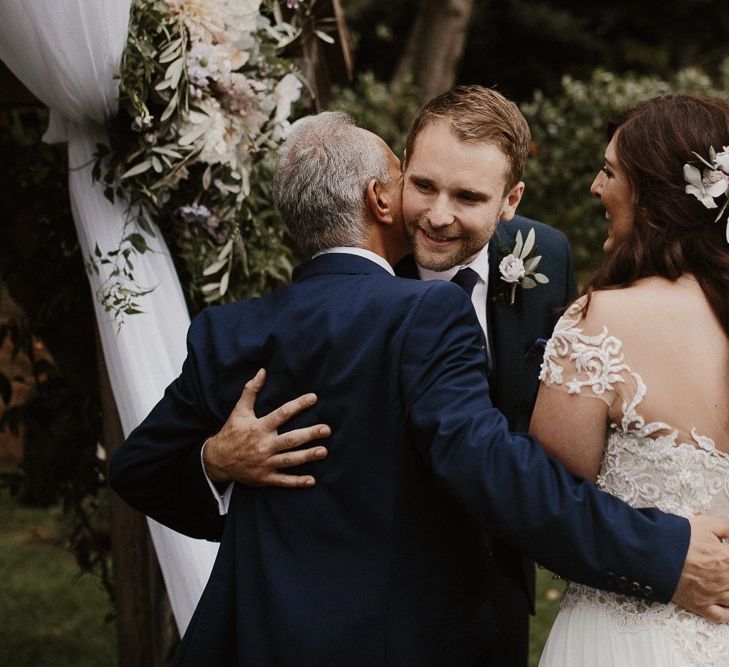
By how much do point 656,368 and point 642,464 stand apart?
0.69ft

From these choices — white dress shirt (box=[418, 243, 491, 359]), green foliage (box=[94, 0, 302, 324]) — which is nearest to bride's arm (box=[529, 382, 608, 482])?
white dress shirt (box=[418, 243, 491, 359])

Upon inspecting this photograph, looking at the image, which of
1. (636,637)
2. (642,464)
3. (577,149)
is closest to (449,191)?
(642,464)

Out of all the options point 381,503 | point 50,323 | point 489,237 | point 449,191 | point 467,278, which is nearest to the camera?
point 381,503

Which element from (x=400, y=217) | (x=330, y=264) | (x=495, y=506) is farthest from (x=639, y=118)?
(x=495, y=506)

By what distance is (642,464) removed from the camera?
2.09 metres

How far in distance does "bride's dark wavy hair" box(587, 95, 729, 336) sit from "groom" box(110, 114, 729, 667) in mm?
386

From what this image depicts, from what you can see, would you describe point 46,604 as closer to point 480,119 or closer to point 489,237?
point 489,237

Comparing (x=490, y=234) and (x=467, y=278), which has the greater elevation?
(x=490, y=234)

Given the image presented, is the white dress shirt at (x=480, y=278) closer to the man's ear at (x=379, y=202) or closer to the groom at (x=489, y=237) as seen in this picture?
the groom at (x=489, y=237)

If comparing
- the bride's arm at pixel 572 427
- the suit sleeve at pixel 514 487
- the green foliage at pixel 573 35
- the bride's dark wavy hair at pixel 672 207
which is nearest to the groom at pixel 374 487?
the suit sleeve at pixel 514 487

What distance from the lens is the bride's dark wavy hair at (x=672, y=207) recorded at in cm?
208

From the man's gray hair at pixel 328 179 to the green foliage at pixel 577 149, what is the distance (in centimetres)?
738

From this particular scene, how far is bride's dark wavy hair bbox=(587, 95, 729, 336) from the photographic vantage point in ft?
6.84

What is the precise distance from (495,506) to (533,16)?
10706 mm
